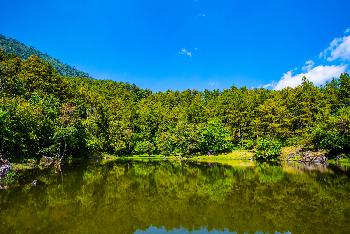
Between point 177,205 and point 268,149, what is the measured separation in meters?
47.4

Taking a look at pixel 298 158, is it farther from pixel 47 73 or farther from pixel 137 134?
pixel 47 73

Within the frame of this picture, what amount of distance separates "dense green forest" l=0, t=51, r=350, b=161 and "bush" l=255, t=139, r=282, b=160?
3.57 m

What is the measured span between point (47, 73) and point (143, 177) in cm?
4577

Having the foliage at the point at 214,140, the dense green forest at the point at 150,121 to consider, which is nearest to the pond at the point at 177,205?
the dense green forest at the point at 150,121

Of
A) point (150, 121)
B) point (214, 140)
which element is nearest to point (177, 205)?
point (214, 140)

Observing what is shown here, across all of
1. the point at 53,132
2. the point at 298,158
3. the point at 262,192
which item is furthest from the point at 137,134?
the point at 262,192

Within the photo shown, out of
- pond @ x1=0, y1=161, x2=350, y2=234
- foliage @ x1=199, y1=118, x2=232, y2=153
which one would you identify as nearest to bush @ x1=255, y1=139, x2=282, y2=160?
foliage @ x1=199, y1=118, x2=232, y2=153

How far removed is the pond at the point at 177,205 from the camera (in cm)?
2262

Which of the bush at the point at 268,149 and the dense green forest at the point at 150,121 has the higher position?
the dense green forest at the point at 150,121

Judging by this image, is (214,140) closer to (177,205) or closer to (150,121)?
(150,121)

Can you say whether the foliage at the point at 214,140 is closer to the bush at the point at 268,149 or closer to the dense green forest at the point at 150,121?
the dense green forest at the point at 150,121

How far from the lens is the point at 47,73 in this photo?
8094cm

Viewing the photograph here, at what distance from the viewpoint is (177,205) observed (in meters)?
29.0

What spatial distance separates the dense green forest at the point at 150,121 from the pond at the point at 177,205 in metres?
16.6
